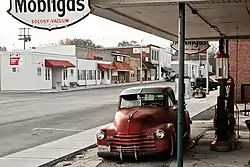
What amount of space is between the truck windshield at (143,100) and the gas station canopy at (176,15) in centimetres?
198

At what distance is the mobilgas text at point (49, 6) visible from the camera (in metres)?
7.94

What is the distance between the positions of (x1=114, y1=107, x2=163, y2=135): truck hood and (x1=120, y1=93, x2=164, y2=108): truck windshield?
52cm

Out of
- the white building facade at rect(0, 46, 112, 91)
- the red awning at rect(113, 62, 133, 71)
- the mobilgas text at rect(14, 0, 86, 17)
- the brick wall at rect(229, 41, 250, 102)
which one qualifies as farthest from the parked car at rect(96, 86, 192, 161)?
the red awning at rect(113, 62, 133, 71)

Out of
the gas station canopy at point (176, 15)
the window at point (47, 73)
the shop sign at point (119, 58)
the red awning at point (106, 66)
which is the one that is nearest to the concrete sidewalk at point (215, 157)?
the gas station canopy at point (176, 15)

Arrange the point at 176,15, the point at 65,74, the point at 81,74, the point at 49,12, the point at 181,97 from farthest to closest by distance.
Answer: the point at 81,74
the point at 65,74
the point at 176,15
the point at 181,97
the point at 49,12

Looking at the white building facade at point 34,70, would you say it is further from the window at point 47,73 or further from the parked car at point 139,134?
the parked car at point 139,134

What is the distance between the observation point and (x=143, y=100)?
41.0 feet

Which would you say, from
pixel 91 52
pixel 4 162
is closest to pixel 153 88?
pixel 4 162

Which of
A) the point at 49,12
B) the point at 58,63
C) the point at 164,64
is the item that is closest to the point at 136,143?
the point at 49,12

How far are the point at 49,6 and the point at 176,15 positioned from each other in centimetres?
452

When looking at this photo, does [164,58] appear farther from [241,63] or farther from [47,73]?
[241,63]

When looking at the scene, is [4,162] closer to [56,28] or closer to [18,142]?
[18,142]

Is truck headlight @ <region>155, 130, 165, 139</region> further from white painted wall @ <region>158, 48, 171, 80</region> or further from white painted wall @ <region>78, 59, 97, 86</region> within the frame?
white painted wall @ <region>158, 48, 171, 80</region>

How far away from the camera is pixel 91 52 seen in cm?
7712
